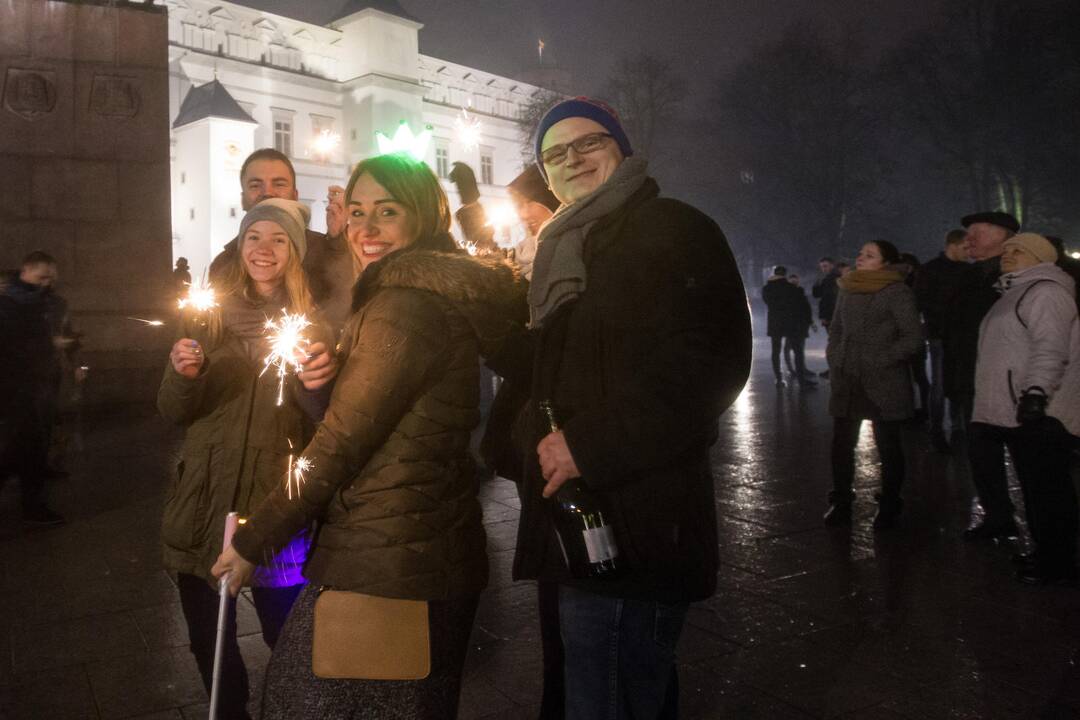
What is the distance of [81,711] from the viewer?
11.6 ft

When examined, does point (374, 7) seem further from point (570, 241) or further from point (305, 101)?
point (570, 241)

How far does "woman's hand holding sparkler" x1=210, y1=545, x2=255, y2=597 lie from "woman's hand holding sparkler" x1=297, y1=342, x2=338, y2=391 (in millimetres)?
427

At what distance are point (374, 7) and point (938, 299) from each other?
52.4 m

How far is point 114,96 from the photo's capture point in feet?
38.9

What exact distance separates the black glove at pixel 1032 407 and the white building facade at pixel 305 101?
40780 millimetres

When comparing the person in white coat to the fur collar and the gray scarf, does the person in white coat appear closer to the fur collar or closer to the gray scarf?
the gray scarf

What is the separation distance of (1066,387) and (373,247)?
13.8ft

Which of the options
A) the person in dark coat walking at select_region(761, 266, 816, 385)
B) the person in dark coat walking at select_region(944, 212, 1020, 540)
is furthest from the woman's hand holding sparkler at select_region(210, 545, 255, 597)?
the person in dark coat walking at select_region(761, 266, 816, 385)

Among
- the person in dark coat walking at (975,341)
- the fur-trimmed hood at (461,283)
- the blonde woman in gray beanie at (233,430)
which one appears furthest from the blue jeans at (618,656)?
the person in dark coat walking at (975,341)

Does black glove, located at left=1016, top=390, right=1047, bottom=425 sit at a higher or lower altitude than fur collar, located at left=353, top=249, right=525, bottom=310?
lower

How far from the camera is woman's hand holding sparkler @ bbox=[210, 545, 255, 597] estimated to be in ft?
6.88

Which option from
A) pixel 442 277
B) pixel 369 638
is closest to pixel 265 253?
pixel 442 277

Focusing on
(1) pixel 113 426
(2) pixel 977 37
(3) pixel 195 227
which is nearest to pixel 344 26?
(3) pixel 195 227

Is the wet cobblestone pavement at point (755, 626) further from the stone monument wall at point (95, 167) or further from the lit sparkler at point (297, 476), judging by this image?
the stone monument wall at point (95, 167)
